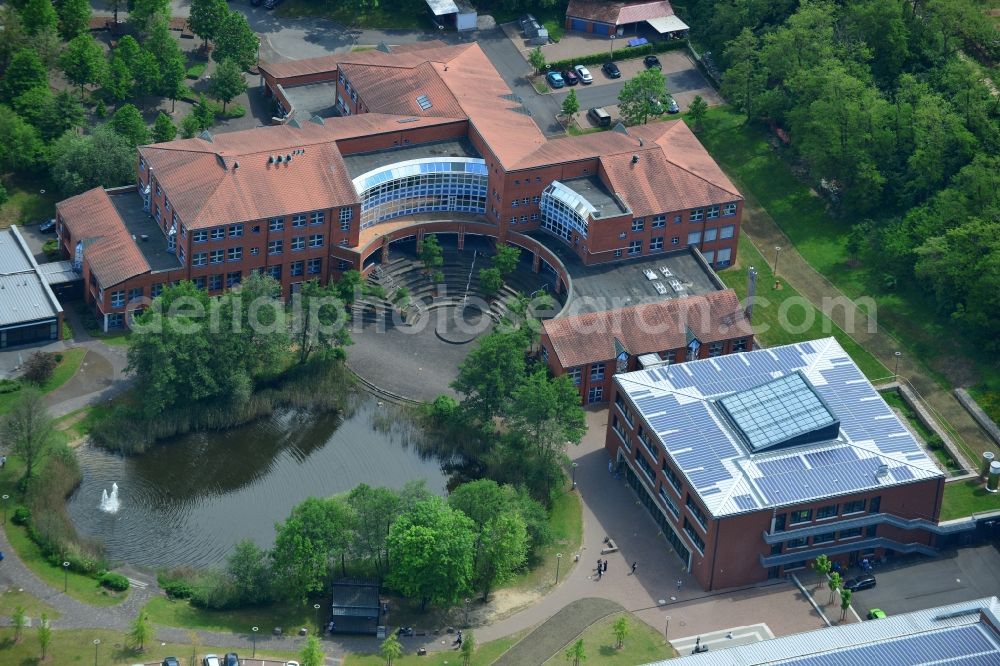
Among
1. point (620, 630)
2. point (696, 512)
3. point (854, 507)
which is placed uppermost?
point (854, 507)

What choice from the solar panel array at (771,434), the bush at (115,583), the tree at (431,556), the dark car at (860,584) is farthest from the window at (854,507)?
the bush at (115,583)

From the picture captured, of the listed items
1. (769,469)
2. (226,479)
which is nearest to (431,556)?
(226,479)

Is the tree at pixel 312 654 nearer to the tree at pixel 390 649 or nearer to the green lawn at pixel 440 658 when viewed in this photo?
the green lawn at pixel 440 658

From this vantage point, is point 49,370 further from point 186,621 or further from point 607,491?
point 607,491

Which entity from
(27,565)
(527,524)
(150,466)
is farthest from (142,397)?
(527,524)

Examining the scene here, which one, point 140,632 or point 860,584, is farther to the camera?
point 860,584

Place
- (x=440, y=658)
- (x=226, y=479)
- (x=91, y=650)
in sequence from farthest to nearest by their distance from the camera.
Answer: (x=226, y=479), (x=440, y=658), (x=91, y=650)

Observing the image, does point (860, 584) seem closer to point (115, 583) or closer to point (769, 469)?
point (769, 469)

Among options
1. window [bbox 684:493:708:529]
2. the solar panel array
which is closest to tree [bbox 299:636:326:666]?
window [bbox 684:493:708:529]

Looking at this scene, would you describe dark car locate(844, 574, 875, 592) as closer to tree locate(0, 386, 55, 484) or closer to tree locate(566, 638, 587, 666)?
tree locate(566, 638, 587, 666)
